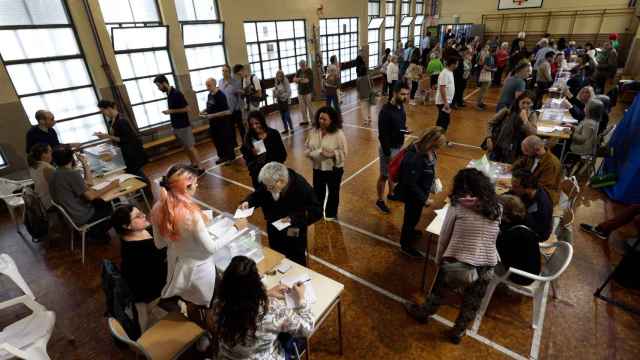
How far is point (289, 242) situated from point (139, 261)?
126cm

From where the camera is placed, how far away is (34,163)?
3885mm

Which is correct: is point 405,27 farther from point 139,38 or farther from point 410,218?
point 410,218

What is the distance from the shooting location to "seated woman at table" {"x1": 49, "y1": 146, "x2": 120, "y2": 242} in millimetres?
3640

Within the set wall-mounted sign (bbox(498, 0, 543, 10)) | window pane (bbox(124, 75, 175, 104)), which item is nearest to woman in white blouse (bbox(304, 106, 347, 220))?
window pane (bbox(124, 75, 175, 104))

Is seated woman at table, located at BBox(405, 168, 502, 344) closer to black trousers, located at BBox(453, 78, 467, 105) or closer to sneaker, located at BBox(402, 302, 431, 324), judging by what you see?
sneaker, located at BBox(402, 302, 431, 324)

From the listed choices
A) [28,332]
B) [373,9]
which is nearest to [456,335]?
[28,332]

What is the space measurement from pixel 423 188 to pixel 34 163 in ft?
15.7

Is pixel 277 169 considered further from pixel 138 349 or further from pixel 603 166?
pixel 603 166

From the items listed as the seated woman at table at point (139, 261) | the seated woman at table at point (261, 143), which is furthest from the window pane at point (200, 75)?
the seated woman at table at point (139, 261)

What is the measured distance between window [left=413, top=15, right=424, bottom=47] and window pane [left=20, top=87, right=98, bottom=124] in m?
16.1

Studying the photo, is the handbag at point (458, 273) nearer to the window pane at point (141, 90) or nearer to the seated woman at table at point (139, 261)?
the seated woman at table at point (139, 261)

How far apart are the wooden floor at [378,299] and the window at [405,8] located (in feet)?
44.8

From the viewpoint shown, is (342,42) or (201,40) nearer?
(201,40)

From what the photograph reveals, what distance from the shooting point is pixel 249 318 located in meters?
1.59
